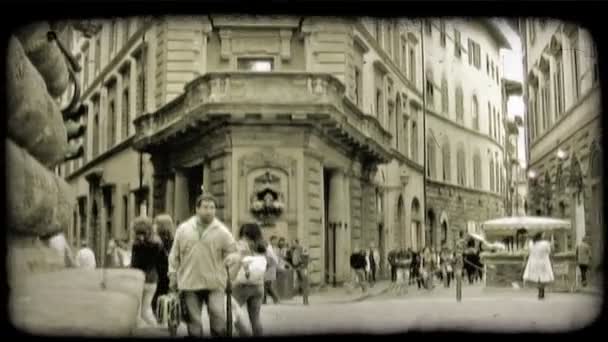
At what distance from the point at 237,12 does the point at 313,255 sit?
29.0 inches

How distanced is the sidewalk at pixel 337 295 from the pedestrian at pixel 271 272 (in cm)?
4

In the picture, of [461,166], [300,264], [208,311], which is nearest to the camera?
[208,311]

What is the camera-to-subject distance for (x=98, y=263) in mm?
2740

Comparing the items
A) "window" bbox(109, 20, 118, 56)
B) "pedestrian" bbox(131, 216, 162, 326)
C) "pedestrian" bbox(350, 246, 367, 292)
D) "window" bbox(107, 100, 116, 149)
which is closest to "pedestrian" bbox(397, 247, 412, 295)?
"pedestrian" bbox(350, 246, 367, 292)

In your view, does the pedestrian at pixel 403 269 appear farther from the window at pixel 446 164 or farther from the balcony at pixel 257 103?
the balcony at pixel 257 103

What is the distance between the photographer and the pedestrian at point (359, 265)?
275cm

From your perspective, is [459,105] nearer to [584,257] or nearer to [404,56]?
[404,56]

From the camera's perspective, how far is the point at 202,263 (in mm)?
2627

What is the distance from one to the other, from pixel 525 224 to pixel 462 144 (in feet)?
1.21

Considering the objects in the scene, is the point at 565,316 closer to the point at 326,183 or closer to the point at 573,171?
the point at 573,171

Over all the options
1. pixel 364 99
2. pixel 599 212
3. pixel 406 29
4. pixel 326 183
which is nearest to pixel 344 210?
pixel 326 183

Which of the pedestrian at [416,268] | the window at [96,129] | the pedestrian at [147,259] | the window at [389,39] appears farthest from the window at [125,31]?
→ the pedestrian at [416,268]

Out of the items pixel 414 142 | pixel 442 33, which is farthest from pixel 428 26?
pixel 414 142

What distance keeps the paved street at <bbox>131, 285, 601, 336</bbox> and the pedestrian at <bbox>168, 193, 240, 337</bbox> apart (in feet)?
0.32
